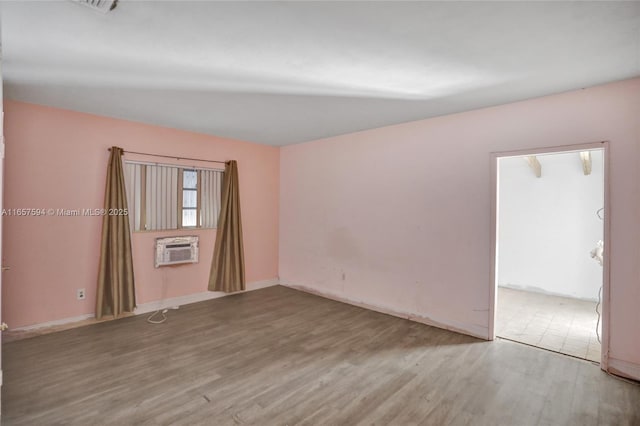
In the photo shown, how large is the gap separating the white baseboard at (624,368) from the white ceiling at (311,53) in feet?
7.85

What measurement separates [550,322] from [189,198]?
510cm

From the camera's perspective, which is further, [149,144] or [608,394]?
[149,144]

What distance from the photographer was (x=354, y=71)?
8.40 ft

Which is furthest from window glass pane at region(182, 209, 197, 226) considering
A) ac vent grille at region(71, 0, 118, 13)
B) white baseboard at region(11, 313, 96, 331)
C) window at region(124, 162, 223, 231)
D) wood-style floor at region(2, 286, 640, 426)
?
ac vent grille at region(71, 0, 118, 13)

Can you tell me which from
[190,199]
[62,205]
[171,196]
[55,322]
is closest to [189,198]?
[190,199]

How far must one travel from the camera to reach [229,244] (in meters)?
4.96

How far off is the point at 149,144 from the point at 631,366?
5.60 meters

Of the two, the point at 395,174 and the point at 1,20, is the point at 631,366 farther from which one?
the point at 1,20

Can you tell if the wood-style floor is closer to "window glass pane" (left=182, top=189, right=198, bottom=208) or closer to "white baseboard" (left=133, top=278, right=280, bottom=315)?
"white baseboard" (left=133, top=278, right=280, bottom=315)

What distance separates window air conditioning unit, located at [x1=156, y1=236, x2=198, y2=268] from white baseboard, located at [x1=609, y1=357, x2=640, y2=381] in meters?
4.81

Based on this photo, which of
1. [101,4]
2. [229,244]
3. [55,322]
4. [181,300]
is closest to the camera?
[101,4]

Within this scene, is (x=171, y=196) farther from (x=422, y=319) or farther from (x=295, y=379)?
(x=422, y=319)

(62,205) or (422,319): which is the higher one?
(62,205)

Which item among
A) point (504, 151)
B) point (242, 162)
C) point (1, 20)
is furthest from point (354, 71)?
point (242, 162)
